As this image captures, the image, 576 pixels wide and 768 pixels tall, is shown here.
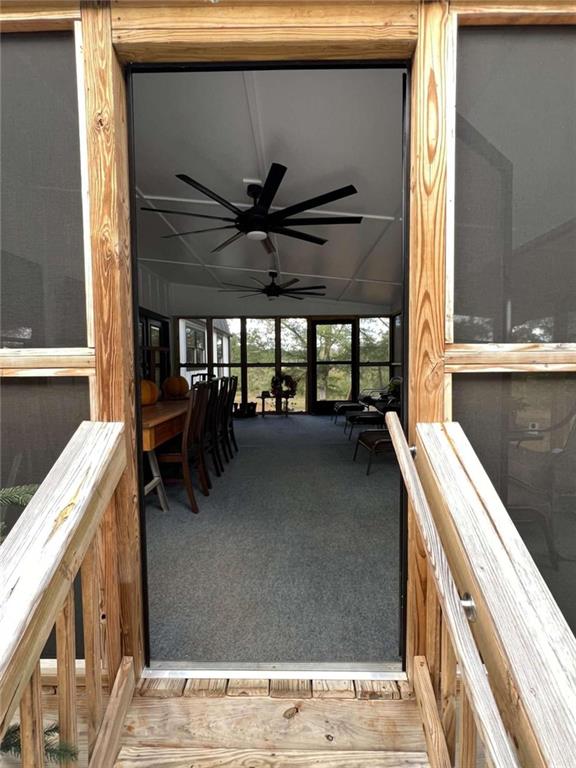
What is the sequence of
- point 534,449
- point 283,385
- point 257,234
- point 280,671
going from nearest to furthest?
point 534,449 < point 280,671 < point 257,234 < point 283,385

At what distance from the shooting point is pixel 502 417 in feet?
4.04

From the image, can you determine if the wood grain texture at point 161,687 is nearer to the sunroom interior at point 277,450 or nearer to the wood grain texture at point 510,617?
the sunroom interior at point 277,450

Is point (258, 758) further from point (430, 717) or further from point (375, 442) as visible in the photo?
point (375, 442)

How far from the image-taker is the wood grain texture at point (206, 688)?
1.31 meters

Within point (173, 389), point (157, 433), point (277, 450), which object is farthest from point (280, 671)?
point (277, 450)

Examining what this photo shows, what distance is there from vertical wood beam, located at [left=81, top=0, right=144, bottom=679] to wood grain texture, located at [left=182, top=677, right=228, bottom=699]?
0.20 m

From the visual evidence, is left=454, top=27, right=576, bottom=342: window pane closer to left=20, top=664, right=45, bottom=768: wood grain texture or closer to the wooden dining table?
left=20, top=664, right=45, bottom=768: wood grain texture

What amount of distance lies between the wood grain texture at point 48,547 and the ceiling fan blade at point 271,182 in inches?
92.3

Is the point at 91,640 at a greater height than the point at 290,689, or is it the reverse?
Answer: the point at 91,640

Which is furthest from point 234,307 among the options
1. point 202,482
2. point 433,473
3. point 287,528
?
point 433,473

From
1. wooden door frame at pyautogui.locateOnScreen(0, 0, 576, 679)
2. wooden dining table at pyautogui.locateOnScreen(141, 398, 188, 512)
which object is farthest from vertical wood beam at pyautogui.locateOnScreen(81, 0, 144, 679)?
wooden dining table at pyautogui.locateOnScreen(141, 398, 188, 512)

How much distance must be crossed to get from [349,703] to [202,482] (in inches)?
93.4

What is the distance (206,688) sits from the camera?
134 centimetres

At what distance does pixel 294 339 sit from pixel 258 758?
29.5 ft
